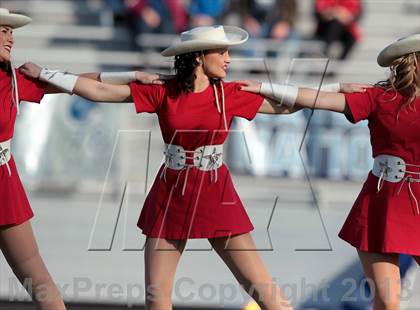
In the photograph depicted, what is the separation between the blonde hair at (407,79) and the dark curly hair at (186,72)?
0.81 metres

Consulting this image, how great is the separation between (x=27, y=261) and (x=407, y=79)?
189 centimetres

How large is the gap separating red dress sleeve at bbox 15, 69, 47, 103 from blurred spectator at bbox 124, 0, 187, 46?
6385 mm

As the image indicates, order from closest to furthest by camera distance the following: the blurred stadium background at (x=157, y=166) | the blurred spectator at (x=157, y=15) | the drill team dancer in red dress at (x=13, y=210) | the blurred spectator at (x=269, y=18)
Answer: the drill team dancer in red dress at (x=13, y=210) < the blurred stadium background at (x=157, y=166) < the blurred spectator at (x=269, y=18) < the blurred spectator at (x=157, y=15)

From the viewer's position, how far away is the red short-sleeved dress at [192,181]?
5.16 metres

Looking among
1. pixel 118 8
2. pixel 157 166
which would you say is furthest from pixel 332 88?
pixel 118 8

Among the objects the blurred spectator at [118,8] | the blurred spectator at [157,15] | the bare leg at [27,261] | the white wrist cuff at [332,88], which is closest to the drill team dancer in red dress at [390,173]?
the white wrist cuff at [332,88]

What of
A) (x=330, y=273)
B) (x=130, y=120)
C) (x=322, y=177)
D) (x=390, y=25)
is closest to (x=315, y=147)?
(x=322, y=177)

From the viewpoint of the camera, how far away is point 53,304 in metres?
5.21

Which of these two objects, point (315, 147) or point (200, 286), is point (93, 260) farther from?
point (315, 147)

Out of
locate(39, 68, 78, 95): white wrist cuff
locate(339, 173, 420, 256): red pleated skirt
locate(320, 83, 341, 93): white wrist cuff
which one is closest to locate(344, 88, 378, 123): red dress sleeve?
locate(320, 83, 341, 93): white wrist cuff

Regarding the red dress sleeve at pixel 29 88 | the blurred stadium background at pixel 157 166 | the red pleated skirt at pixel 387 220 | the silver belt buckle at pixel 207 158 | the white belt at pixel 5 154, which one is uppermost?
the red dress sleeve at pixel 29 88

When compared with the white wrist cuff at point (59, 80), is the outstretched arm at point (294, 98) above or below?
below

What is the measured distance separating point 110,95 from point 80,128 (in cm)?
462

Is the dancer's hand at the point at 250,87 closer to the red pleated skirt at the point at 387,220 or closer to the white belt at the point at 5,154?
the red pleated skirt at the point at 387,220
